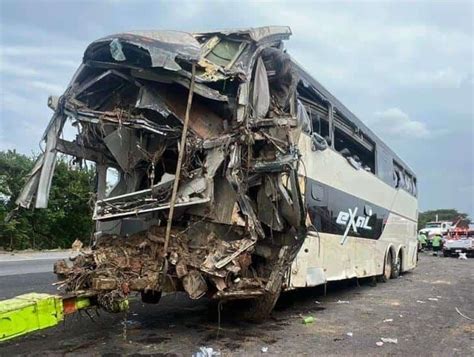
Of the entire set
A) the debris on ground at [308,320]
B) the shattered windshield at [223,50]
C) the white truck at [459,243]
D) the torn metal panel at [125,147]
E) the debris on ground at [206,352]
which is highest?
the shattered windshield at [223,50]

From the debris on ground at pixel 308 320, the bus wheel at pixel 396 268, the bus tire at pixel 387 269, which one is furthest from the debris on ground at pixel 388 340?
the bus wheel at pixel 396 268

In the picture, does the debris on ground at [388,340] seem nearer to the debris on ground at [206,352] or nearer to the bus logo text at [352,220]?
the debris on ground at [206,352]

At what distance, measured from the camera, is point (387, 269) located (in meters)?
13.9

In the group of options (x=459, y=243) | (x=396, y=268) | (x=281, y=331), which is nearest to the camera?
(x=281, y=331)

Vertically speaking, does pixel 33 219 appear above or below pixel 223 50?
below

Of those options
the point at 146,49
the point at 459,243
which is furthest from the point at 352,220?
the point at 459,243

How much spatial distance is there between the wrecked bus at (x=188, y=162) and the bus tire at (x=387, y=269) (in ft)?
23.3

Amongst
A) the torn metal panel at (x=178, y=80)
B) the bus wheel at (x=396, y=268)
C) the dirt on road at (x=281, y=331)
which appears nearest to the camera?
the torn metal panel at (x=178, y=80)

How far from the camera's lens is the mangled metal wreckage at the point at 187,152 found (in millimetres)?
5676

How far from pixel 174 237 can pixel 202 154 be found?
3.33 ft

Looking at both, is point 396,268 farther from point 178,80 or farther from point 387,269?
point 178,80

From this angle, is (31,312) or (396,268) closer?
(31,312)

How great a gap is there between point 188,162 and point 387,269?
961 cm

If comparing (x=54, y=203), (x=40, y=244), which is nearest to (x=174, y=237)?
(x=54, y=203)
